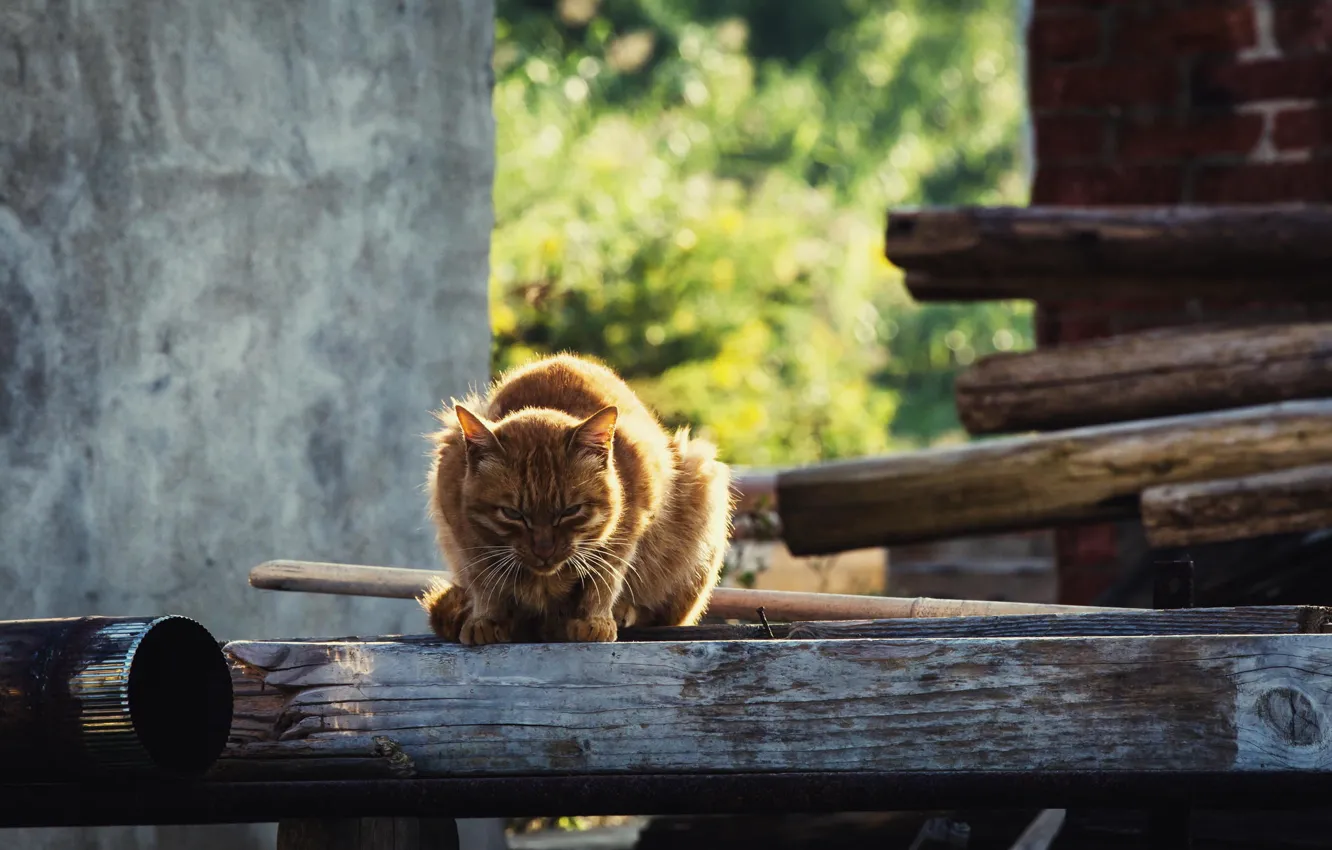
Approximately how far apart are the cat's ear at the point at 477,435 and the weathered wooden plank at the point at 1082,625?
677 mm

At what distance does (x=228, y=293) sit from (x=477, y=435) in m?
1.28

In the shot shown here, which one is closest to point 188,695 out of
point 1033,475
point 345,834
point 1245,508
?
point 345,834

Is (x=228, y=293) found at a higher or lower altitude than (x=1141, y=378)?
higher

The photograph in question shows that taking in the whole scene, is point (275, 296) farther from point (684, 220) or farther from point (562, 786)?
point (684, 220)

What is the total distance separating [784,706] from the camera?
102 inches

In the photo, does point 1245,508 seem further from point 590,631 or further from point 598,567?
point 590,631

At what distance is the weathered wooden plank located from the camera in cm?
273

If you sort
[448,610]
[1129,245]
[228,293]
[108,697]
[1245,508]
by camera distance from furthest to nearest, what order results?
[1129,245] < [1245,508] < [228,293] < [448,610] < [108,697]

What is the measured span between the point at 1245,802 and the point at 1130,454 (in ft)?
7.34

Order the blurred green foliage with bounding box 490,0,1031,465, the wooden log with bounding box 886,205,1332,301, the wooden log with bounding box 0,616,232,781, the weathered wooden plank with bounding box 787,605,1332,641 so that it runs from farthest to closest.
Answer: the blurred green foliage with bounding box 490,0,1031,465 → the wooden log with bounding box 886,205,1332,301 → the weathered wooden plank with bounding box 787,605,1332,641 → the wooden log with bounding box 0,616,232,781

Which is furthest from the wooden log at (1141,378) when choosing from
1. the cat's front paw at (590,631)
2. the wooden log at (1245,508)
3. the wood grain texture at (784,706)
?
the wood grain texture at (784,706)

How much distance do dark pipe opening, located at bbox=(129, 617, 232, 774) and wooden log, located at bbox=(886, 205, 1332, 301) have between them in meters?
2.90

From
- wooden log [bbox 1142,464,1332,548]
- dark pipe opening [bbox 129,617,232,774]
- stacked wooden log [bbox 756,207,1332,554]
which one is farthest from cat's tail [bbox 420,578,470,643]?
wooden log [bbox 1142,464,1332,548]

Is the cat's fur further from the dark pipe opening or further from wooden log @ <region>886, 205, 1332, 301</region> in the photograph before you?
wooden log @ <region>886, 205, 1332, 301</region>
